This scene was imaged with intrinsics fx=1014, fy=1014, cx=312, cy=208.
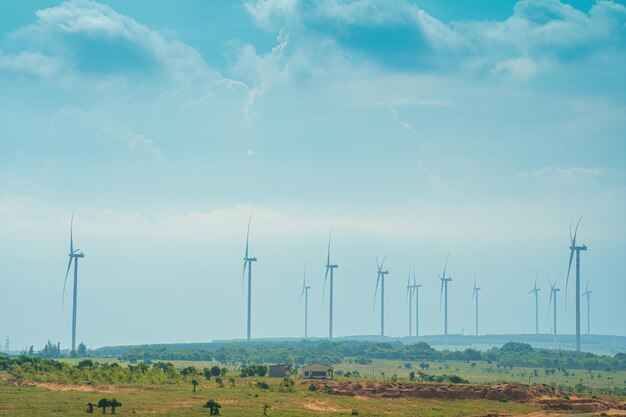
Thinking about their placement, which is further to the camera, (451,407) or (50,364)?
(50,364)

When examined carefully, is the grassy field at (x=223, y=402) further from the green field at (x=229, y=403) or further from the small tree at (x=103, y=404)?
the small tree at (x=103, y=404)

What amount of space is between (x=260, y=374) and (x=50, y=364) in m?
37.7

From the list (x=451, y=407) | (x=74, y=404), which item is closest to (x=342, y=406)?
(x=451, y=407)

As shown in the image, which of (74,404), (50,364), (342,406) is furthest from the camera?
(50,364)

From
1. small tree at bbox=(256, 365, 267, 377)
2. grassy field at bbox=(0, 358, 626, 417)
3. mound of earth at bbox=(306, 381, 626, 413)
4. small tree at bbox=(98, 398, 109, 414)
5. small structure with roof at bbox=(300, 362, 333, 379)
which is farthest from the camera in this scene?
small tree at bbox=(256, 365, 267, 377)

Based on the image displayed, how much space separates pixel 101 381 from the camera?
15775cm

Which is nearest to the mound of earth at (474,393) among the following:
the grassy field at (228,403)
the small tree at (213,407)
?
the grassy field at (228,403)

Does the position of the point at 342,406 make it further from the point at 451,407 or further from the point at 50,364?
the point at 50,364

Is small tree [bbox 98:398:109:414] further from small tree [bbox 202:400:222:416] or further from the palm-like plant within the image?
small tree [bbox 202:400:222:416]

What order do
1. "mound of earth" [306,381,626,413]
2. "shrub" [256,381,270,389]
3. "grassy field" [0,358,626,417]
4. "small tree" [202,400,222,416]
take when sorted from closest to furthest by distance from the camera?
1. "small tree" [202,400,222,416]
2. "grassy field" [0,358,626,417]
3. "mound of earth" [306,381,626,413]
4. "shrub" [256,381,270,389]

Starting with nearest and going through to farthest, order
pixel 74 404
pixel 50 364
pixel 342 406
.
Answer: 1. pixel 74 404
2. pixel 342 406
3. pixel 50 364

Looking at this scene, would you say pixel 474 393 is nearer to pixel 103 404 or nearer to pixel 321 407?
pixel 321 407

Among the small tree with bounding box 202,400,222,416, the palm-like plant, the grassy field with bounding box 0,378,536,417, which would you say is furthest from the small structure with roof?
the palm-like plant

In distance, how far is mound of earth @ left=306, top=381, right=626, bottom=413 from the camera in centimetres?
15350
